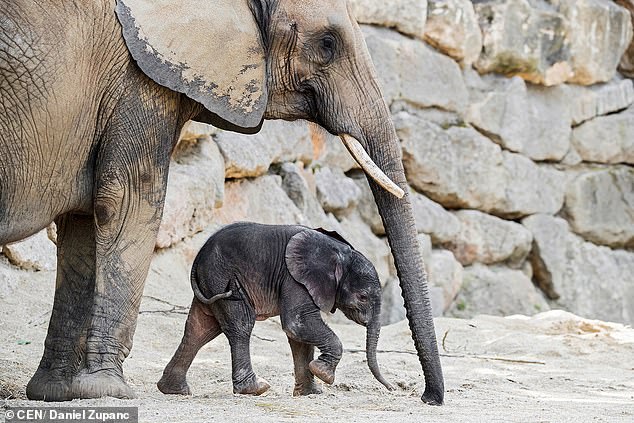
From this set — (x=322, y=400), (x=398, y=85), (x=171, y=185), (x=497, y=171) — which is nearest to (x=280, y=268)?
(x=322, y=400)

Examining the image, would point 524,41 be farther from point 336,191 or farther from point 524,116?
point 336,191

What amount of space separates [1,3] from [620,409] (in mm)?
3495

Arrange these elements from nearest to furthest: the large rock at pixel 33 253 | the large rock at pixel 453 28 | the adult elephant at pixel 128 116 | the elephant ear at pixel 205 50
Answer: the adult elephant at pixel 128 116, the elephant ear at pixel 205 50, the large rock at pixel 33 253, the large rock at pixel 453 28

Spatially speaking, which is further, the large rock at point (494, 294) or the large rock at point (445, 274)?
the large rock at point (494, 294)

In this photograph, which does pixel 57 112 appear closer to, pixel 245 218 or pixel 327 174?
pixel 245 218

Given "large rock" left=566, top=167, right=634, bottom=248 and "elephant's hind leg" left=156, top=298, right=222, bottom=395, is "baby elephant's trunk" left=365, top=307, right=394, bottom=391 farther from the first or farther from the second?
"large rock" left=566, top=167, right=634, bottom=248

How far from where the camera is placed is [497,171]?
40.3 feet

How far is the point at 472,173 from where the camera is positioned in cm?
1209

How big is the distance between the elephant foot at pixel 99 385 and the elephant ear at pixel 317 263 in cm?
105

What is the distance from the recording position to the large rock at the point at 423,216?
11203 mm

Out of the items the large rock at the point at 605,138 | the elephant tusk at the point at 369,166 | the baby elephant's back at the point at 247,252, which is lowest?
the baby elephant's back at the point at 247,252

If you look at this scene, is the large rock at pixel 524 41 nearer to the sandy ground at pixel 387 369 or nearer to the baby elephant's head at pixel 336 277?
the sandy ground at pixel 387 369

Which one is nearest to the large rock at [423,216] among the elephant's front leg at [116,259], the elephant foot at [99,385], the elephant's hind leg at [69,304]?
the elephant's hind leg at [69,304]

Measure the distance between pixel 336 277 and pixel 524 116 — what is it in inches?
285
